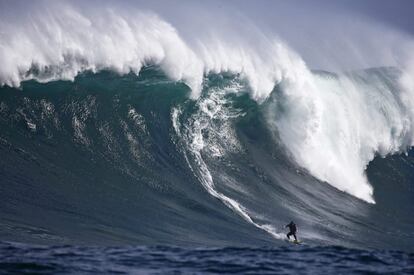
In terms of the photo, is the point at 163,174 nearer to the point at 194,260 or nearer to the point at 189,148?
the point at 189,148

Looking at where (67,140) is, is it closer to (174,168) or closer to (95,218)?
(174,168)

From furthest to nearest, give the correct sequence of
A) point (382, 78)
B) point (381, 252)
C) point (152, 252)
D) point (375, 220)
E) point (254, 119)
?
point (382, 78) → point (254, 119) → point (375, 220) → point (381, 252) → point (152, 252)

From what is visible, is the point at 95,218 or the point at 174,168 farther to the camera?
the point at 174,168

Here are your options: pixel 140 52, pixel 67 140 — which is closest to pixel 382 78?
pixel 140 52

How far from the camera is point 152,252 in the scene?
29.5 feet

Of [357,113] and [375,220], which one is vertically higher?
[357,113]

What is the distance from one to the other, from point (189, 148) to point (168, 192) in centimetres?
335

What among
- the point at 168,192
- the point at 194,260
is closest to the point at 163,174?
the point at 168,192

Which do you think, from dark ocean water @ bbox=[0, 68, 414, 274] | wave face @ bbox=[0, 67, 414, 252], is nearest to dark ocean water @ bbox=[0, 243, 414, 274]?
dark ocean water @ bbox=[0, 68, 414, 274]

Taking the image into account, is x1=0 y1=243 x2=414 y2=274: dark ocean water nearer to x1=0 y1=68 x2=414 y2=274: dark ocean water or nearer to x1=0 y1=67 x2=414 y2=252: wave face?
x1=0 y1=68 x2=414 y2=274: dark ocean water

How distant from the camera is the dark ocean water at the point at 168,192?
8.71m

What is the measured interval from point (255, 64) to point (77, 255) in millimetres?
16020

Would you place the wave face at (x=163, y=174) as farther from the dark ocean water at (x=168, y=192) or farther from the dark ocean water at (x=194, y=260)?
the dark ocean water at (x=194, y=260)

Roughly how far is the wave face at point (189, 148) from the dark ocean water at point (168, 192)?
0.18 ft
